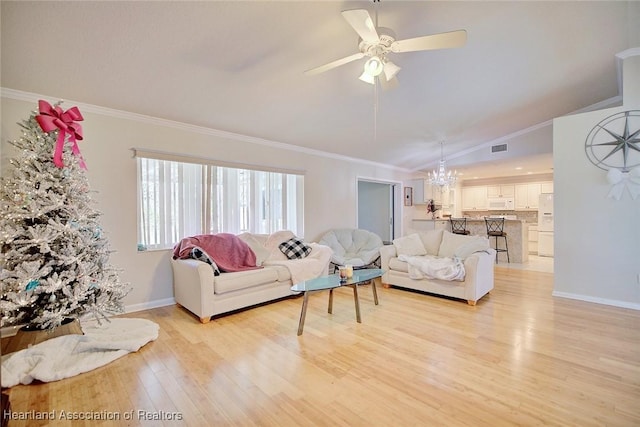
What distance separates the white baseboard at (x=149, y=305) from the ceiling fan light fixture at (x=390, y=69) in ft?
11.8

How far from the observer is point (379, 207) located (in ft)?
26.1

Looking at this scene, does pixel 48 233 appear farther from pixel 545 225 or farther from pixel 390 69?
pixel 545 225

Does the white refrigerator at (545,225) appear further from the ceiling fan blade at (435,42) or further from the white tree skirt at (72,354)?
the white tree skirt at (72,354)

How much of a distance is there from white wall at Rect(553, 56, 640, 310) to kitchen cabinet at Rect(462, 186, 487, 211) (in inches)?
208

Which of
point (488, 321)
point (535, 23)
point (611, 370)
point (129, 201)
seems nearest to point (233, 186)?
point (129, 201)

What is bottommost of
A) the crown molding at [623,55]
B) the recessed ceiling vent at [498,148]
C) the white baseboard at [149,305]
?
the white baseboard at [149,305]

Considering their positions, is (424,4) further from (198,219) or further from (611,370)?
(198,219)

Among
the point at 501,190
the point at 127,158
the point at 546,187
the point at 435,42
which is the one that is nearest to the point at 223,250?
the point at 127,158

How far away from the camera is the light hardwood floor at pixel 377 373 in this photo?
1.79 m

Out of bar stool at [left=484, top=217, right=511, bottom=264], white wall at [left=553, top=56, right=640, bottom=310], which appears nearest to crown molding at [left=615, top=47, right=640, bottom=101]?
white wall at [left=553, top=56, right=640, bottom=310]

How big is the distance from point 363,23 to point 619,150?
12.6 feet

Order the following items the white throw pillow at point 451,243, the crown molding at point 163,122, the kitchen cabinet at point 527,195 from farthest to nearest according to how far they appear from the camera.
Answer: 1. the kitchen cabinet at point 527,195
2. the white throw pillow at point 451,243
3. the crown molding at point 163,122

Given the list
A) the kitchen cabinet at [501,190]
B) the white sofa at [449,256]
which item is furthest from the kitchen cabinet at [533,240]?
the white sofa at [449,256]

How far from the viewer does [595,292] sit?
379 centimetres
